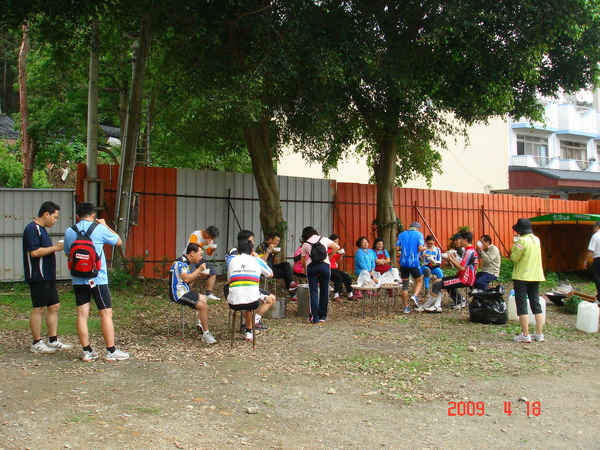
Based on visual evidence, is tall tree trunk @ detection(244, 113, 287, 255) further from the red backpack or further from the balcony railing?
the balcony railing

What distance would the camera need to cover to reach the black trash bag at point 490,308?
10.1m

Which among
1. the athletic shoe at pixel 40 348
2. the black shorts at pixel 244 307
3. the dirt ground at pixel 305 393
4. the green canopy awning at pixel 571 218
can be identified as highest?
the green canopy awning at pixel 571 218

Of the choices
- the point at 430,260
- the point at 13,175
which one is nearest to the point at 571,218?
the point at 430,260

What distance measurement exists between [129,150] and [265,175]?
2.93 meters

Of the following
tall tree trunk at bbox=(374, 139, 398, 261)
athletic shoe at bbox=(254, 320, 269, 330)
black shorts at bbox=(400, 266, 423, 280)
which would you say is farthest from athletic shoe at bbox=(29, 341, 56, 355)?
tall tree trunk at bbox=(374, 139, 398, 261)

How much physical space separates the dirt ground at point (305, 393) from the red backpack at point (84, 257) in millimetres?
1025

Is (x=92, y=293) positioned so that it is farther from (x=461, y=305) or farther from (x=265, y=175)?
(x=461, y=305)

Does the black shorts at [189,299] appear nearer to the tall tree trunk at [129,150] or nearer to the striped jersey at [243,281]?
the striped jersey at [243,281]

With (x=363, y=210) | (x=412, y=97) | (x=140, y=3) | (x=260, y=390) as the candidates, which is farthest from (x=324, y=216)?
(x=260, y=390)

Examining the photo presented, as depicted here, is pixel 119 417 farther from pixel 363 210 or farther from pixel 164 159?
pixel 164 159

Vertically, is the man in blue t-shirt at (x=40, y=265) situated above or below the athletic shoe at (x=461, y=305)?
above

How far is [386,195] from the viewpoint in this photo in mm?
15242

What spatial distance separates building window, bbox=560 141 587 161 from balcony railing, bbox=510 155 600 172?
1.92 feet

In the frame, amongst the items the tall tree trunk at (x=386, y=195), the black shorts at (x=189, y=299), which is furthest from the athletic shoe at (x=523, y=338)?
the tall tree trunk at (x=386, y=195)
